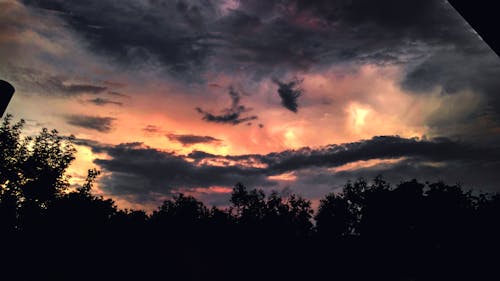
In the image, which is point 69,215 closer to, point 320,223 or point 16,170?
point 16,170

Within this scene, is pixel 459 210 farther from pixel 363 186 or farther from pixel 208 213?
pixel 208 213

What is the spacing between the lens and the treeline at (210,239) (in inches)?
863

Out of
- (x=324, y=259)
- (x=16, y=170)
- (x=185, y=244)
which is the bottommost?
(x=324, y=259)

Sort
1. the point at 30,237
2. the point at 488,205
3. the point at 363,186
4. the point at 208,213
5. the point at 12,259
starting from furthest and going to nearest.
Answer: the point at 208,213
the point at 363,186
the point at 488,205
the point at 30,237
the point at 12,259

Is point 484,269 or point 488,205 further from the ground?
point 488,205

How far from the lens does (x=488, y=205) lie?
50.6 m

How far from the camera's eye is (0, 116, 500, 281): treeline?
2192 centimetres

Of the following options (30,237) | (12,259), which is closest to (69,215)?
(30,237)

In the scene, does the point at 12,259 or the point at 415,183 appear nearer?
the point at 12,259

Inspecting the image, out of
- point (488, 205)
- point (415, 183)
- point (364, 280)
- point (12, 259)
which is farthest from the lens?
point (415, 183)

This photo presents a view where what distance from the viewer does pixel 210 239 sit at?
26.5 meters

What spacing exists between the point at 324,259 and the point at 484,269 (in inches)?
857

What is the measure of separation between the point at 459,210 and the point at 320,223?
103 feet

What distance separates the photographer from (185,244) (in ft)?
81.3
